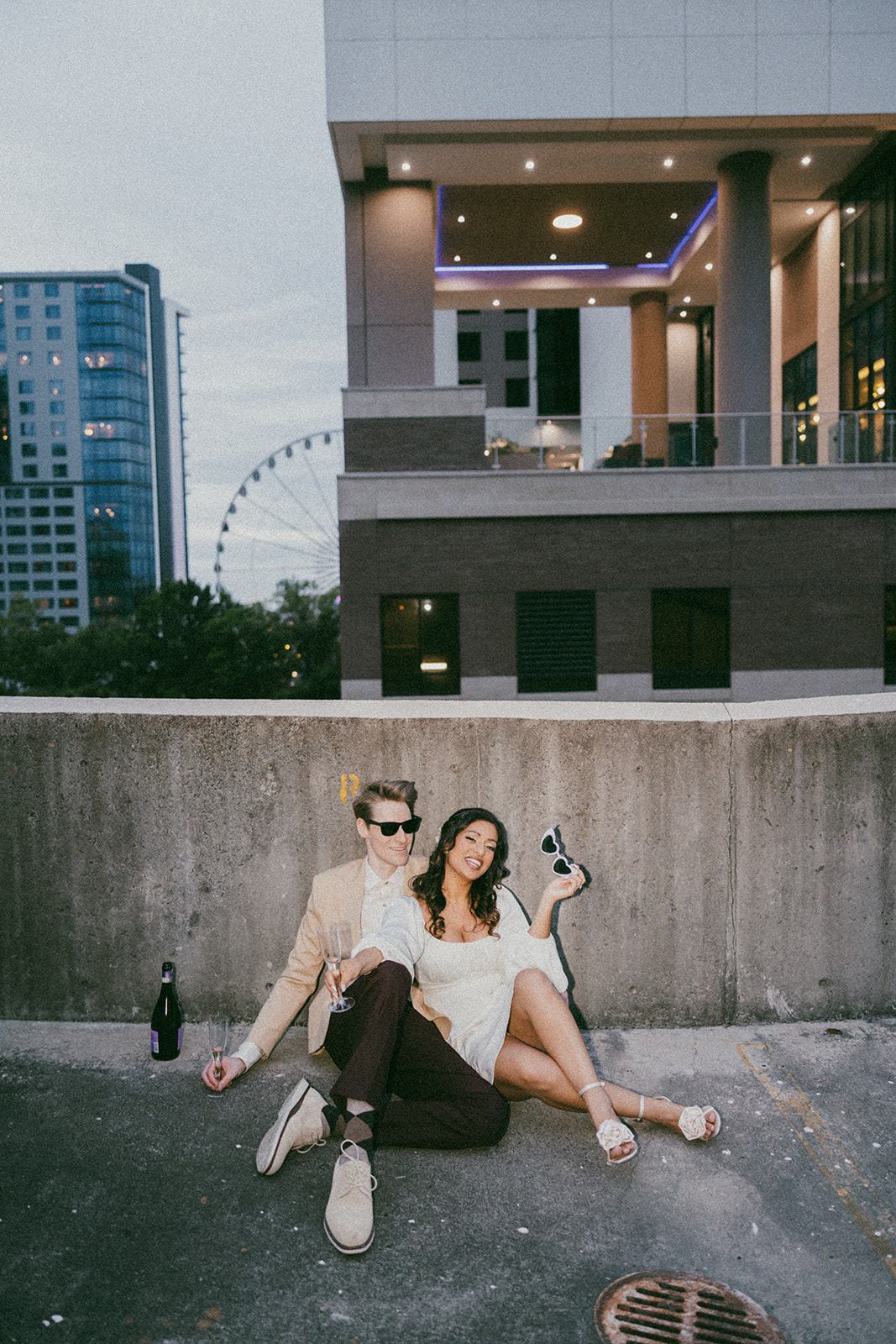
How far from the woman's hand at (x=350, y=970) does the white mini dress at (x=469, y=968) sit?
0.10 metres

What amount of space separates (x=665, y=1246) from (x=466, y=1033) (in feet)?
3.28

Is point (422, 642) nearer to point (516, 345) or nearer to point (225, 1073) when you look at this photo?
point (225, 1073)

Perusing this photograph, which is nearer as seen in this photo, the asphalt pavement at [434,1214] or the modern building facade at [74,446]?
the asphalt pavement at [434,1214]

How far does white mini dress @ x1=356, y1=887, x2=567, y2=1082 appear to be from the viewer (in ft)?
11.6

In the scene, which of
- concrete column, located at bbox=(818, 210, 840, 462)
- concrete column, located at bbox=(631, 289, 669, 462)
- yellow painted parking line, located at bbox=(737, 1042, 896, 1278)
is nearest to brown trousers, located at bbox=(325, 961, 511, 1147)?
yellow painted parking line, located at bbox=(737, 1042, 896, 1278)

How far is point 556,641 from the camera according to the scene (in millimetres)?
19469

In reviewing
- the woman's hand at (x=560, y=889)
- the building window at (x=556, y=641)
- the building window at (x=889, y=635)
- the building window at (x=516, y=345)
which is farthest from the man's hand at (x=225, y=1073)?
the building window at (x=516, y=345)

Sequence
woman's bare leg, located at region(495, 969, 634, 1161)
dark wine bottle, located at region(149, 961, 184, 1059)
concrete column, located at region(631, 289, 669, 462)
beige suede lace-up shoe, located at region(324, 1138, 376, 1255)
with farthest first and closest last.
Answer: concrete column, located at region(631, 289, 669, 462) → dark wine bottle, located at region(149, 961, 184, 1059) → woman's bare leg, located at region(495, 969, 634, 1161) → beige suede lace-up shoe, located at region(324, 1138, 376, 1255)

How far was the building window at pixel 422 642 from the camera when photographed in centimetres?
1925

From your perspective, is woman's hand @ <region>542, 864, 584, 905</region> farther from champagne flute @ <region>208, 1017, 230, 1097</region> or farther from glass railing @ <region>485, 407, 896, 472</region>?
glass railing @ <region>485, 407, 896, 472</region>

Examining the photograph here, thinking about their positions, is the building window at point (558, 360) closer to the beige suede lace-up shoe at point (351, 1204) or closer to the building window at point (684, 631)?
the building window at point (684, 631)

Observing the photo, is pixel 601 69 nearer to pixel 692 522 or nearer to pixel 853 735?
pixel 692 522

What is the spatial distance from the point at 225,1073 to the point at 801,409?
29.3m

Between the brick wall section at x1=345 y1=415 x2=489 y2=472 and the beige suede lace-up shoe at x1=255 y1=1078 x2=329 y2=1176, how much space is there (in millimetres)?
16735
